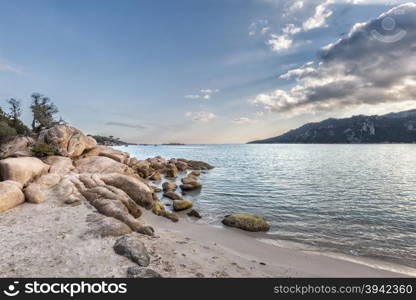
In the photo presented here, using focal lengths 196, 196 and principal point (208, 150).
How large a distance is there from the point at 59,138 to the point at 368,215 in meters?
32.7

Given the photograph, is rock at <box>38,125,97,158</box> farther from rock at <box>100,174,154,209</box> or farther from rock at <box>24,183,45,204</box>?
rock at <box>24,183,45,204</box>

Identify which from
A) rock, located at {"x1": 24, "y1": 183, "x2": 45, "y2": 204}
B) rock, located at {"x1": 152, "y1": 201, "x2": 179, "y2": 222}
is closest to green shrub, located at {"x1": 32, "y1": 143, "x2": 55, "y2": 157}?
rock, located at {"x1": 24, "y1": 183, "x2": 45, "y2": 204}

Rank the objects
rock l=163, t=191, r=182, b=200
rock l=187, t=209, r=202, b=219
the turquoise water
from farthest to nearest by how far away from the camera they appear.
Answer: rock l=163, t=191, r=182, b=200 < rock l=187, t=209, r=202, b=219 < the turquoise water

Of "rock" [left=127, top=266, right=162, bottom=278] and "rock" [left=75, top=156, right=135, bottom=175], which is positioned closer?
"rock" [left=127, top=266, right=162, bottom=278]

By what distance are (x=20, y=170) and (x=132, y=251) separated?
1441 centimetres

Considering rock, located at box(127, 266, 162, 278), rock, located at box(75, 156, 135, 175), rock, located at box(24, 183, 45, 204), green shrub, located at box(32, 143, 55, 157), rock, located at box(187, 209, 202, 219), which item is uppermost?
green shrub, located at box(32, 143, 55, 157)

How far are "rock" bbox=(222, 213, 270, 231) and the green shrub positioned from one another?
2102cm

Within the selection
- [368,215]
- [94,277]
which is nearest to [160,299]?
[94,277]

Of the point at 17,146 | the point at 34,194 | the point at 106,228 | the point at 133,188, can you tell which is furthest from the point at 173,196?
the point at 17,146

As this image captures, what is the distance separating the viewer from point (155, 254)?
832 cm

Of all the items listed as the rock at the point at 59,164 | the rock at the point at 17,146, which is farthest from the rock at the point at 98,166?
the rock at the point at 17,146

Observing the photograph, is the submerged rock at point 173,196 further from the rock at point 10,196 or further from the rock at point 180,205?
the rock at point 10,196

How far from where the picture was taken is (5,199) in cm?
1207

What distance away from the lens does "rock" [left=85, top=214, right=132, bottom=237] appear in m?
9.39
